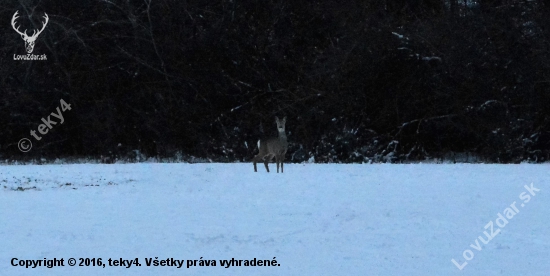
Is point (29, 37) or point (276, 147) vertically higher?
point (29, 37)

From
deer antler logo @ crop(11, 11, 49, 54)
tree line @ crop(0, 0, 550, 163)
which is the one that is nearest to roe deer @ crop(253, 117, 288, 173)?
tree line @ crop(0, 0, 550, 163)
